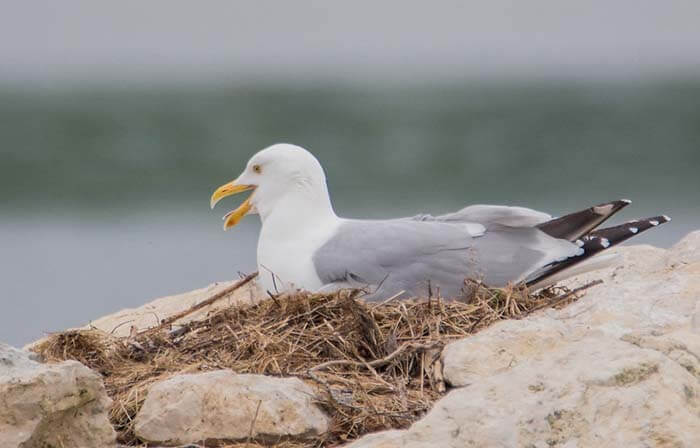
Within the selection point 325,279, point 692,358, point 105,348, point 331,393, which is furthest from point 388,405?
point 325,279

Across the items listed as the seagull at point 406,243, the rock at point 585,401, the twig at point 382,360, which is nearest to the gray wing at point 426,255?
the seagull at point 406,243

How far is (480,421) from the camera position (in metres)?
2.71

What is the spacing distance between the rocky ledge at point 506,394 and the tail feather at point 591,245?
138cm

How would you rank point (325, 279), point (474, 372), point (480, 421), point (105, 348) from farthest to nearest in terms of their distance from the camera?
1. point (325, 279)
2. point (105, 348)
3. point (474, 372)
4. point (480, 421)

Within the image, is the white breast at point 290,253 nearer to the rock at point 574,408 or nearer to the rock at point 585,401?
the rock at point 585,401

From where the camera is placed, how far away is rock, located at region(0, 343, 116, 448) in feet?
9.89

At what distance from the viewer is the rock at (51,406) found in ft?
9.89

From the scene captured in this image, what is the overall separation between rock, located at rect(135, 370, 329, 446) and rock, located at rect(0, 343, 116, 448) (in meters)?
0.14

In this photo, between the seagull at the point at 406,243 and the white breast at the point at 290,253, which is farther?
the white breast at the point at 290,253

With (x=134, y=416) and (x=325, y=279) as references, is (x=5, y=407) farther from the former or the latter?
(x=325, y=279)

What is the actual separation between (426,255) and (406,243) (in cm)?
10

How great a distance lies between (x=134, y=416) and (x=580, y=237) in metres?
2.67

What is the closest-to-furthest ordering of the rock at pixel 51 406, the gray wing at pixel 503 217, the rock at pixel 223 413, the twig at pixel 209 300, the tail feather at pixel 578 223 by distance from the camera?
the rock at pixel 51 406, the rock at pixel 223 413, the twig at pixel 209 300, the tail feather at pixel 578 223, the gray wing at pixel 503 217

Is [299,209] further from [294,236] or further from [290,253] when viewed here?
[290,253]
